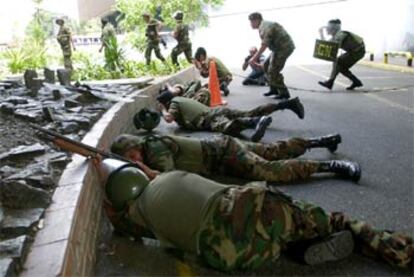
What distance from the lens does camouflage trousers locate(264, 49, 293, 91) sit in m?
8.45

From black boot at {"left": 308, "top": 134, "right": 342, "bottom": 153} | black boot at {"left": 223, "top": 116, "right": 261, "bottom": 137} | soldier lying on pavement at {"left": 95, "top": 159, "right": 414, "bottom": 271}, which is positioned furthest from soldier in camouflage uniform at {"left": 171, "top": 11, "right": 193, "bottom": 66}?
soldier lying on pavement at {"left": 95, "top": 159, "right": 414, "bottom": 271}

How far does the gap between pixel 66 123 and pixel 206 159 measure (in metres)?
1.42

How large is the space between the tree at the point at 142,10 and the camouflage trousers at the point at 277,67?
7.69 meters

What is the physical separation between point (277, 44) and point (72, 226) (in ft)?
22.0

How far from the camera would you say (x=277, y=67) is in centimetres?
853

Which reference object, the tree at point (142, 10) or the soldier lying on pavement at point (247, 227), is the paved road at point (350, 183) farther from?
the tree at point (142, 10)

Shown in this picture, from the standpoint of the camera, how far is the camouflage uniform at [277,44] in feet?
27.4

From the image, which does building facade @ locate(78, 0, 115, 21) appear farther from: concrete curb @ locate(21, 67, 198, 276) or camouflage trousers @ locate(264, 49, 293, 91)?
concrete curb @ locate(21, 67, 198, 276)

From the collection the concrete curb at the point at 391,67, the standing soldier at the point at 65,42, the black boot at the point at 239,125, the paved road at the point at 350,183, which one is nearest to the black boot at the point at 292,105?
the paved road at the point at 350,183

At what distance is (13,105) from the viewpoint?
5.03m

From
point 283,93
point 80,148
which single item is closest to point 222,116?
point 80,148

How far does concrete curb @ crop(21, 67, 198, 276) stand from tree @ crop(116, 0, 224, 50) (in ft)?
40.0

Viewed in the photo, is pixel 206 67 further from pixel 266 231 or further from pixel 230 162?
pixel 266 231

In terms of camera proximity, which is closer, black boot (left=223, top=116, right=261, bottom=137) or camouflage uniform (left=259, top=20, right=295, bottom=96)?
black boot (left=223, top=116, right=261, bottom=137)
